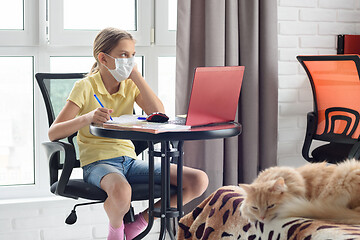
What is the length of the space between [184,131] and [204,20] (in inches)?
45.2

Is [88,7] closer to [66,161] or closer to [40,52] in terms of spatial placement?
[40,52]

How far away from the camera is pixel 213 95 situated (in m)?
1.77

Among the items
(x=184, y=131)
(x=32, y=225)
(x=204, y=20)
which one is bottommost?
(x=32, y=225)

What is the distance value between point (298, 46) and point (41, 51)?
4.63ft

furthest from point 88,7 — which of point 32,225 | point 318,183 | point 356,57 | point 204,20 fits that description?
point 318,183

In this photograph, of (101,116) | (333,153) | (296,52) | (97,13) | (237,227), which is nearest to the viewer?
(237,227)

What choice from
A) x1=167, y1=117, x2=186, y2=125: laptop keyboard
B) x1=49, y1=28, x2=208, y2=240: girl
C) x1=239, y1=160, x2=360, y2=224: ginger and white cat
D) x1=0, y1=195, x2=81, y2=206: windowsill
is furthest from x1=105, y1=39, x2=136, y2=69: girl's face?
x1=239, y1=160, x2=360, y2=224: ginger and white cat

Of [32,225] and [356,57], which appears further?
[32,225]

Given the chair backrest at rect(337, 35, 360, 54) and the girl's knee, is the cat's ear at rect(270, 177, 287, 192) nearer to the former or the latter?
the girl's knee

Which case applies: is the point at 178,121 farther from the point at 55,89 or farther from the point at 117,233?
the point at 55,89

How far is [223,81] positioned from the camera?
1.79 metres

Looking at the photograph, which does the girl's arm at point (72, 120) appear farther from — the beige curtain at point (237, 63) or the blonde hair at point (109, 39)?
the beige curtain at point (237, 63)

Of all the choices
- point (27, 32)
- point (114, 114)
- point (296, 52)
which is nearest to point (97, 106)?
point (114, 114)

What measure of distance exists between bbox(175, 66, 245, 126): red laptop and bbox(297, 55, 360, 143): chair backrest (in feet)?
2.62
